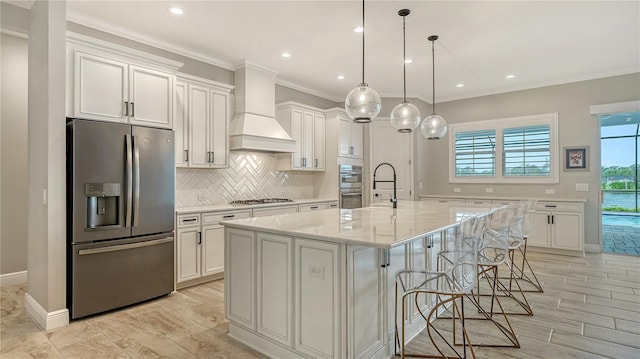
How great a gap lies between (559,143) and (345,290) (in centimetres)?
579

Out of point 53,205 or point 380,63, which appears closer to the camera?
point 53,205

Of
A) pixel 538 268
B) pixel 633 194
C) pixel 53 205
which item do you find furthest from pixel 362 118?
pixel 633 194

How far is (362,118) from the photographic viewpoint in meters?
3.00

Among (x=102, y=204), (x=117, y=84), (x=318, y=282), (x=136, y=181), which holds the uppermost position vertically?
(x=117, y=84)

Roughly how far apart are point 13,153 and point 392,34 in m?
4.70

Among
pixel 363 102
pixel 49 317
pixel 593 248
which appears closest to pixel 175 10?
pixel 363 102

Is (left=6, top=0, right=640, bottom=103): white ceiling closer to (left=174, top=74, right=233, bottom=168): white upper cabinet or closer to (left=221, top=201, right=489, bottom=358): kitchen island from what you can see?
(left=174, top=74, right=233, bottom=168): white upper cabinet

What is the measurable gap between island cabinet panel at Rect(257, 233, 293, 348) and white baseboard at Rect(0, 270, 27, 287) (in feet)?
11.2

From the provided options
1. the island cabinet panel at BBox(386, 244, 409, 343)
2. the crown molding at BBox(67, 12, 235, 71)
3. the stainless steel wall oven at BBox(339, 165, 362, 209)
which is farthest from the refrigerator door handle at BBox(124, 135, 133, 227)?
the stainless steel wall oven at BBox(339, 165, 362, 209)

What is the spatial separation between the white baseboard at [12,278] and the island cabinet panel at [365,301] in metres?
4.17

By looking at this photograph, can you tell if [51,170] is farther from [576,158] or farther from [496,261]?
[576,158]

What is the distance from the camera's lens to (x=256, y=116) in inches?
194

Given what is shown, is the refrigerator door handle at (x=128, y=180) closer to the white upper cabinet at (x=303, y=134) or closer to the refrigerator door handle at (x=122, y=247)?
the refrigerator door handle at (x=122, y=247)

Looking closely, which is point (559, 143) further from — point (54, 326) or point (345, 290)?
point (54, 326)
